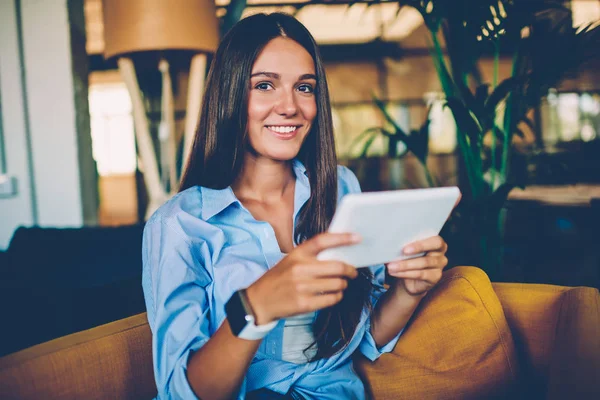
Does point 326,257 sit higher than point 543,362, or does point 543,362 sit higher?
point 326,257

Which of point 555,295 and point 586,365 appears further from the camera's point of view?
point 555,295

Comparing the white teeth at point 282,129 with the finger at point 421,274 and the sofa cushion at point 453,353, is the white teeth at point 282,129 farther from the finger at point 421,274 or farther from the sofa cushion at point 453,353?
the sofa cushion at point 453,353

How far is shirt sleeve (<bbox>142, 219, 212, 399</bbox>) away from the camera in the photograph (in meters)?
0.90

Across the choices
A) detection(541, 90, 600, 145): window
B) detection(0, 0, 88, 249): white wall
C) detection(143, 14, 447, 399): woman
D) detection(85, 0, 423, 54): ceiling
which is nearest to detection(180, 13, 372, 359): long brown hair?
detection(143, 14, 447, 399): woman

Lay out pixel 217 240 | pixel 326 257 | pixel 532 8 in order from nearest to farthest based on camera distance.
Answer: pixel 326 257 → pixel 217 240 → pixel 532 8

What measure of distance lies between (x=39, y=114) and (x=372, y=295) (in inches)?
67.4

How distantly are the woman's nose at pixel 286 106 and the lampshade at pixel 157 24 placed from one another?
3.81 feet

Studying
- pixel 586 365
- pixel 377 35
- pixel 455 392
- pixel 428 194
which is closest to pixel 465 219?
pixel 455 392

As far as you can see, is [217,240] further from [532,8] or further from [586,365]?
[532,8]

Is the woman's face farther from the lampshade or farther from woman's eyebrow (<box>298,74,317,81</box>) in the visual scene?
the lampshade

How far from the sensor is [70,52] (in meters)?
2.11

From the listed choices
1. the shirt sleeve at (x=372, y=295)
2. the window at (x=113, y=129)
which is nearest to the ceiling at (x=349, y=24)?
the window at (x=113, y=129)

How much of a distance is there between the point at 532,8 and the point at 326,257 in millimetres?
1453

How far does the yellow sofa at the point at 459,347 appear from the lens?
956 millimetres
